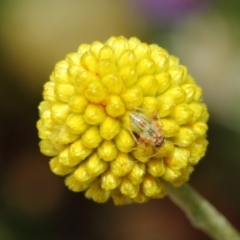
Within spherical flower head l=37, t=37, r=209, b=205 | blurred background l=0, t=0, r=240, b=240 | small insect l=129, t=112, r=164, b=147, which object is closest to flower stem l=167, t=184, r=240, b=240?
spherical flower head l=37, t=37, r=209, b=205

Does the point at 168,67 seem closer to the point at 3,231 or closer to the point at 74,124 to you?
the point at 74,124

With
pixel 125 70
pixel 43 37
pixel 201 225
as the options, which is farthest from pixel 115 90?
pixel 43 37

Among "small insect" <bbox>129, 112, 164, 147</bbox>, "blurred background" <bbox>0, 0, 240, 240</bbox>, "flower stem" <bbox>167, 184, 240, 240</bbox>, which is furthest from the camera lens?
"blurred background" <bbox>0, 0, 240, 240</bbox>

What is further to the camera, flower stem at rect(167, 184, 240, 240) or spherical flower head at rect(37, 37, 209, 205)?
flower stem at rect(167, 184, 240, 240)

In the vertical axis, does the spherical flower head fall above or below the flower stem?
above

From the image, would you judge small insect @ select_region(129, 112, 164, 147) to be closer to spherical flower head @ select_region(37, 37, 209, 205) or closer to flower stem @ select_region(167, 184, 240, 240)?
spherical flower head @ select_region(37, 37, 209, 205)

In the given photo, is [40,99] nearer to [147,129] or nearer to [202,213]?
[202,213]

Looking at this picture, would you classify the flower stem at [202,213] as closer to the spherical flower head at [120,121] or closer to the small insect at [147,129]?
the spherical flower head at [120,121]

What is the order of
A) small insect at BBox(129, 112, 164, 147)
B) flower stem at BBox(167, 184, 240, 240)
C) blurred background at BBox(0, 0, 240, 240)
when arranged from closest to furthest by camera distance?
small insect at BBox(129, 112, 164, 147)
flower stem at BBox(167, 184, 240, 240)
blurred background at BBox(0, 0, 240, 240)
